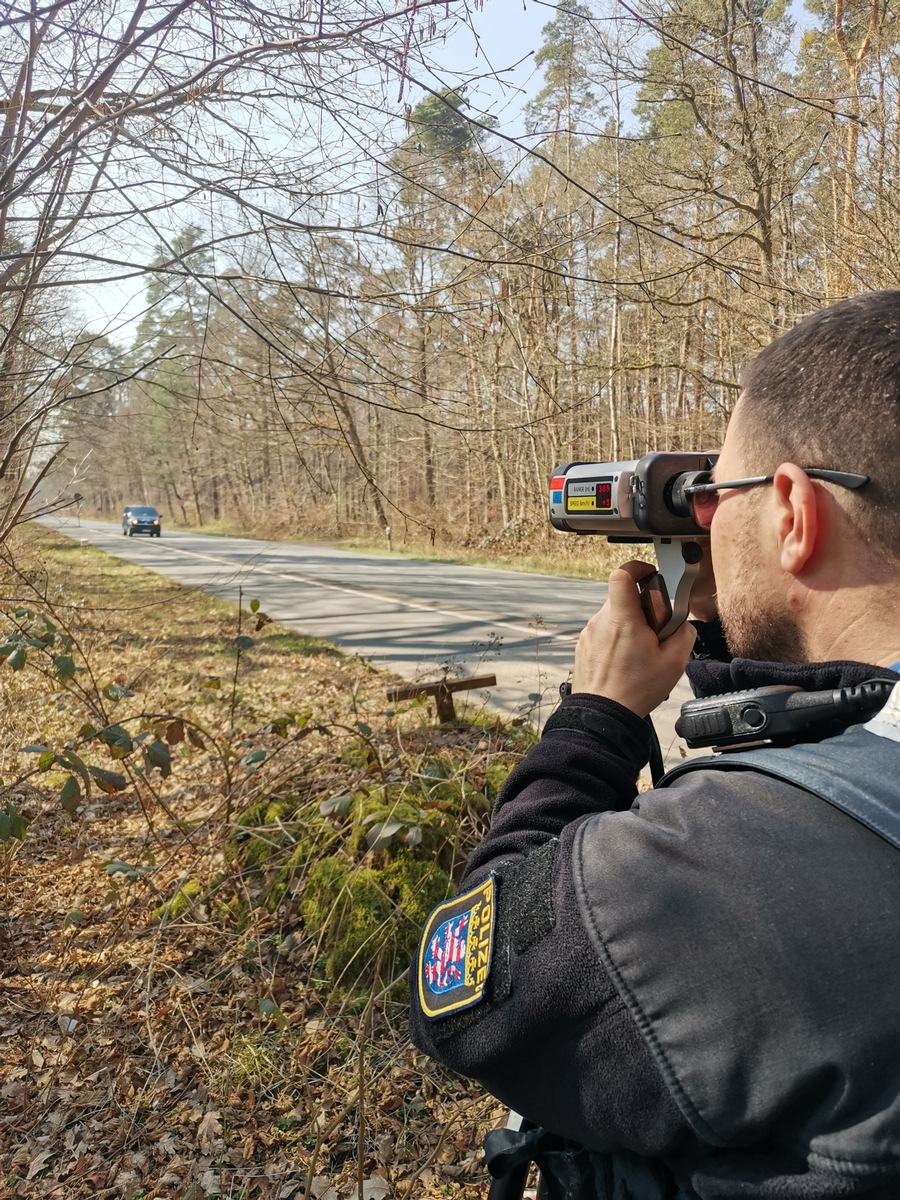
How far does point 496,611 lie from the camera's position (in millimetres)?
10391

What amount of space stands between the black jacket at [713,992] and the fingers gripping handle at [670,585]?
384 mm

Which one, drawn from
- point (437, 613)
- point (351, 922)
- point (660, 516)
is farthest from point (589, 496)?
point (437, 613)

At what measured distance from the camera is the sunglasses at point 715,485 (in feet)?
3.13

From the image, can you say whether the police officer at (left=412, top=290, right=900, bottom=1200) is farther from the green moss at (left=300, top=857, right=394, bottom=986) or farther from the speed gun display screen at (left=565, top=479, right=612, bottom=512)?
the green moss at (left=300, top=857, right=394, bottom=986)

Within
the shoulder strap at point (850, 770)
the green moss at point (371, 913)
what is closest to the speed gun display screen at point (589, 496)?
the shoulder strap at point (850, 770)

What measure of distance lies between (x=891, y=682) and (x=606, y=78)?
11.6ft

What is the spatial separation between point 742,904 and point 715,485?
61cm

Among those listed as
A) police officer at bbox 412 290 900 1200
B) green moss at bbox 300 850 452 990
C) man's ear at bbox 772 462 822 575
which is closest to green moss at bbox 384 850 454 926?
green moss at bbox 300 850 452 990

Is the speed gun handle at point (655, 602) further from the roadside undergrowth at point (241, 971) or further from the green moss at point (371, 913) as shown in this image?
the green moss at point (371, 913)

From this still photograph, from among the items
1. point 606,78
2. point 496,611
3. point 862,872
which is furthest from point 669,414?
point 862,872

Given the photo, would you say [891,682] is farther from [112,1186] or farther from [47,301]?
[47,301]

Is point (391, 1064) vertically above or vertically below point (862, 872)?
below

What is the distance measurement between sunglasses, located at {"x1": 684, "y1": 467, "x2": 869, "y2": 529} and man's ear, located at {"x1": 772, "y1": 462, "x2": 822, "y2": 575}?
2 cm

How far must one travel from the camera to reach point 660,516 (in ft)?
4.69
